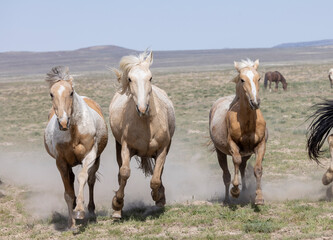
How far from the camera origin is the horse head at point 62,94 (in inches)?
265

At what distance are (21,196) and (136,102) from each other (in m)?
4.67

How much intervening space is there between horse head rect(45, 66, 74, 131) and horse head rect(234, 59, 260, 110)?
8.39 feet

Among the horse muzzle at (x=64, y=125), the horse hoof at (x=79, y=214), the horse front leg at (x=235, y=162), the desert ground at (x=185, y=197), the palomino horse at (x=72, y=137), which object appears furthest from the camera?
the horse front leg at (x=235, y=162)

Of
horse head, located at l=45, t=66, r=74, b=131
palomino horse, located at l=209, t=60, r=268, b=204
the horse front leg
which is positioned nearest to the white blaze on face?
palomino horse, located at l=209, t=60, r=268, b=204

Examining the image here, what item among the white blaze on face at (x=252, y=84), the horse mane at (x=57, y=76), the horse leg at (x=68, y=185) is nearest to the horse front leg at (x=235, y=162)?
→ the white blaze on face at (x=252, y=84)

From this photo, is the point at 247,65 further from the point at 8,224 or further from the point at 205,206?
the point at 8,224

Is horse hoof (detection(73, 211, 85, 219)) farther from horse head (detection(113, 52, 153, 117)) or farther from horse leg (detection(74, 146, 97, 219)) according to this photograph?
horse head (detection(113, 52, 153, 117))

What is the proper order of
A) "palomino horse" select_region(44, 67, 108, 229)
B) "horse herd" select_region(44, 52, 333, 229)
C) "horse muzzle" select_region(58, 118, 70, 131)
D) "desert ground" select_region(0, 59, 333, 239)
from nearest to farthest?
"horse muzzle" select_region(58, 118, 70, 131), "desert ground" select_region(0, 59, 333, 239), "horse herd" select_region(44, 52, 333, 229), "palomino horse" select_region(44, 67, 108, 229)

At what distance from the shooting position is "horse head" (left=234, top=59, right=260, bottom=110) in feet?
23.9

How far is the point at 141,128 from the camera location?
7.41 m

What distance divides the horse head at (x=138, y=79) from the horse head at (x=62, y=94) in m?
0.83

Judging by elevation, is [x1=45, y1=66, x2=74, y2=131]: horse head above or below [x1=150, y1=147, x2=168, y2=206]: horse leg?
above

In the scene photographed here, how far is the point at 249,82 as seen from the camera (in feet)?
24.5

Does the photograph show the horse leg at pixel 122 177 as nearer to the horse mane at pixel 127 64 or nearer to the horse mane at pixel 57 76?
the horse mane at pixel 127 64
